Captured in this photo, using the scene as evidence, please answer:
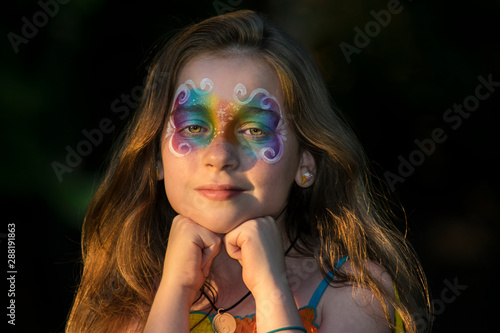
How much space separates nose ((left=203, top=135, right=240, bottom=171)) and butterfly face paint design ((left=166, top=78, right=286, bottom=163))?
0.02m

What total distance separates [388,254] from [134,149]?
40.9 inches

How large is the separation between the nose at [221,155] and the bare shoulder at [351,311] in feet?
1.86

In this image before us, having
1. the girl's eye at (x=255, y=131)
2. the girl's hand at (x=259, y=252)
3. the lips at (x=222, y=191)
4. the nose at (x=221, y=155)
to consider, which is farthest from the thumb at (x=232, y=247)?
the girl's eye at (x=255, y=131)

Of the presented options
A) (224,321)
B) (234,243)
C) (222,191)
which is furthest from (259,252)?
(224,321)

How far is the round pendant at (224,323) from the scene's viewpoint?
2693mm

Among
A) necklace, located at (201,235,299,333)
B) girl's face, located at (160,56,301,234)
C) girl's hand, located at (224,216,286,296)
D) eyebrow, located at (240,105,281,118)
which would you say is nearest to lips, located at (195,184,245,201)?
girl's face, located at (160,56,301,234)

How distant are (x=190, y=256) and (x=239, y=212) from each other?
0.74 ft

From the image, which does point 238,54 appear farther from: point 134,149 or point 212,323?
point 212,323

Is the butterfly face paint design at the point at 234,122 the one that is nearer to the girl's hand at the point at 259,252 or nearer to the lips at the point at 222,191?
the lips at the point at 222,191

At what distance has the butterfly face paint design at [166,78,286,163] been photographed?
2621 mm

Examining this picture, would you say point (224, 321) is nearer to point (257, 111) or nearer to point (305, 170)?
point (305, 170)

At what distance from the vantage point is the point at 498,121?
12.1 feet

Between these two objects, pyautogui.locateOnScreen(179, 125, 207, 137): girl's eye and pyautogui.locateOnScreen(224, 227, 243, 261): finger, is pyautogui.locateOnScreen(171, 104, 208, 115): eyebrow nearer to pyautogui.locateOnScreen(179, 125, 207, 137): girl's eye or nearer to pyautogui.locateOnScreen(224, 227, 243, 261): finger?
pyautogui.locateOnScreen(179, 125, 207, 137): girl's eye

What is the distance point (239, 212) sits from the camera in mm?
2590
